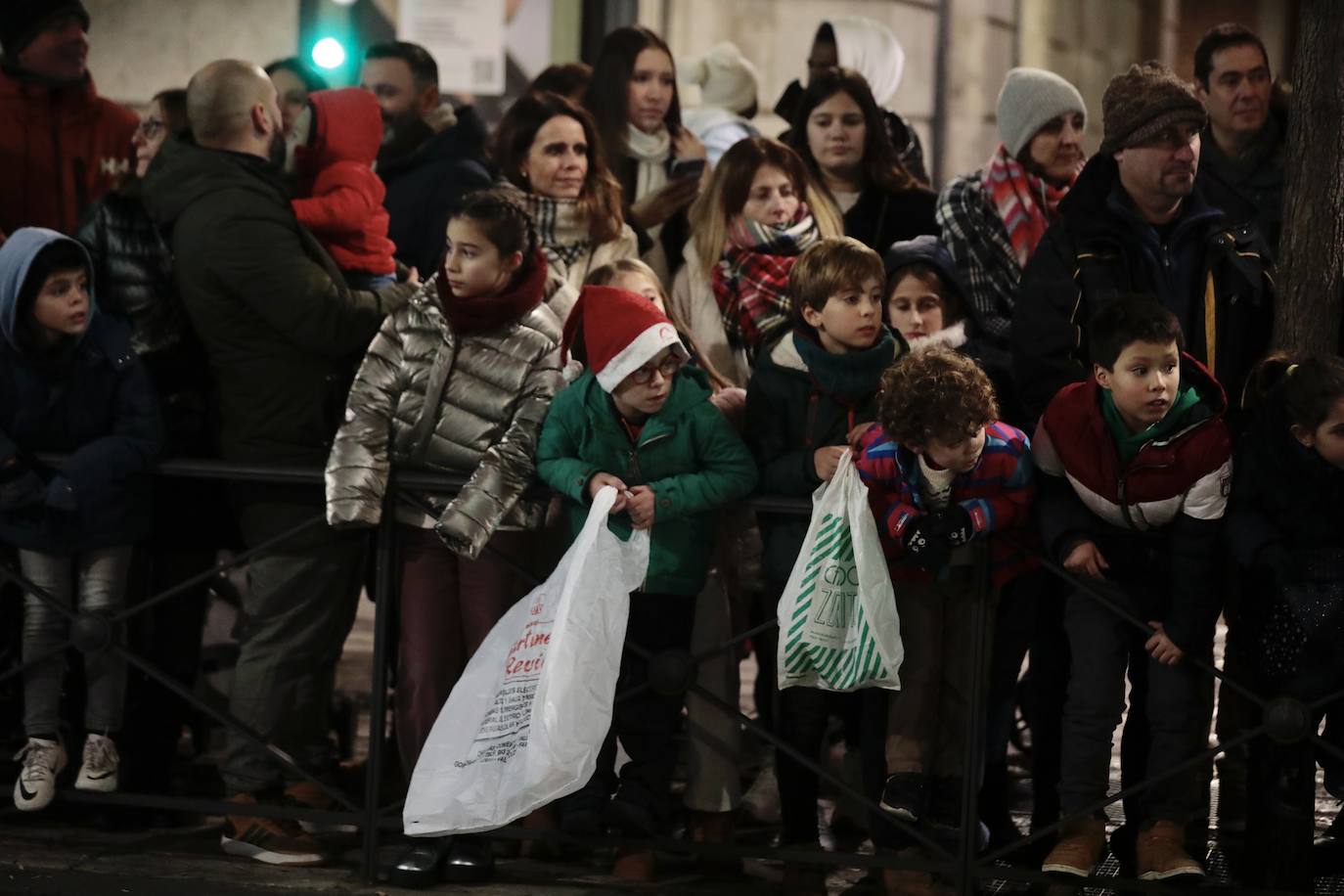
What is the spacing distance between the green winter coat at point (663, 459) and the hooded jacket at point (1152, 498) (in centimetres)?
80

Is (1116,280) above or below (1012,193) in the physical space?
below

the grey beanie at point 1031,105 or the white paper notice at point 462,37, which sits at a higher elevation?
the white paper notice at point 462,37

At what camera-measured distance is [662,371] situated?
5324mm

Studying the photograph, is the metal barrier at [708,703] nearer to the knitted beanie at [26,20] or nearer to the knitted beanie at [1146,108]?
the knitted beanie at [1146,108]

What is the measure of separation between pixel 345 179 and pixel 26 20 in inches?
59.0

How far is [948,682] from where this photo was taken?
539 centimetres

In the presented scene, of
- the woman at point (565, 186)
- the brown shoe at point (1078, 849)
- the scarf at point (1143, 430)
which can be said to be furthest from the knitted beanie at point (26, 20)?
the brown shoe at point (1078, 849)

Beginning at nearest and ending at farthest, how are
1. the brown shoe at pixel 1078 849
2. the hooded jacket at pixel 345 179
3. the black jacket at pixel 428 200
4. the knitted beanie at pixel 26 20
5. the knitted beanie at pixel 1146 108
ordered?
the brown shoe at pixel 1078 849 → the knitted beanie at pixel 1146 108 → the hooded jacket at pixel 345 179 → the knitted beanie at pixel 26 20 → the black jacket at pixel 428 200

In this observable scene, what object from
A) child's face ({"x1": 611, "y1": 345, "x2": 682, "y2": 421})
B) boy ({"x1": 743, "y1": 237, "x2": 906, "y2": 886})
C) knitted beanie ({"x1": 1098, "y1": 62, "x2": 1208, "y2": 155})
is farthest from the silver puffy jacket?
knitted beanie ({"x1": 1098, "y1": 62, "x2": 1208, "y2": 155})

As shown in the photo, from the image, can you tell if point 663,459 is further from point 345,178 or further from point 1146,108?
point 1146,108

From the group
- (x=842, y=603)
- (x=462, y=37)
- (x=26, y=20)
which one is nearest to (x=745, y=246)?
(x=842, y=603)

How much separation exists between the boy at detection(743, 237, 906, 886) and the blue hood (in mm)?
1990

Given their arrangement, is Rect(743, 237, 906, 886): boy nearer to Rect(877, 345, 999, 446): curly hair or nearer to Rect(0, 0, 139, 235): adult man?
Rect(877, 345, 999, 446): curly hair

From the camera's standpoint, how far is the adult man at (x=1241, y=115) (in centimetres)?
666
